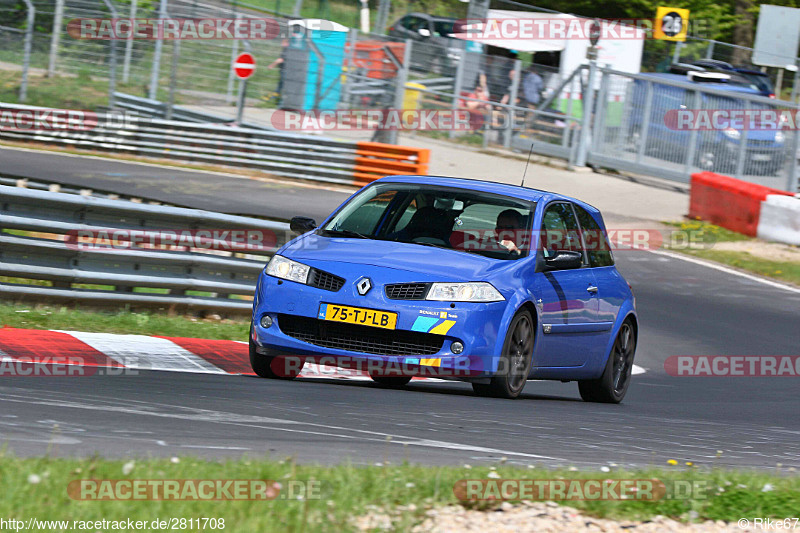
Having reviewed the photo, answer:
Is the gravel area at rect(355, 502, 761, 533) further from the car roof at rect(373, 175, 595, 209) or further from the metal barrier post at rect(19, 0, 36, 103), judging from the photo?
the metal barrier post at rect(19, 0, 36, 103)

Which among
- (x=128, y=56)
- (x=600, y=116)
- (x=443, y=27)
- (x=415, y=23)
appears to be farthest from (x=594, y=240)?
(x=415, y=23)

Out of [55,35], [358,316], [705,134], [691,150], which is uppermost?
[55,35]

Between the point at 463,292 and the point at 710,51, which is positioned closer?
the point at 463,292

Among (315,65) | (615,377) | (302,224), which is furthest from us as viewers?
(315,65)

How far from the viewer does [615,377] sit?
9617mm

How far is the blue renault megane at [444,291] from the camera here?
24.5ft

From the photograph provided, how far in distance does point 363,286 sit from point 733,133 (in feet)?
61.7

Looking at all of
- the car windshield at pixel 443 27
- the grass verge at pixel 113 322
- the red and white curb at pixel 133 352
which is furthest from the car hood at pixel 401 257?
the car windshield at pixel 443 27

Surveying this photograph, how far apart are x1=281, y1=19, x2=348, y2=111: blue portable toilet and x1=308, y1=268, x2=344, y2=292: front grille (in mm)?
19275

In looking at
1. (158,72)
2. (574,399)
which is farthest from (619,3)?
(574,399)

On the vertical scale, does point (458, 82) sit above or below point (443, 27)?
below

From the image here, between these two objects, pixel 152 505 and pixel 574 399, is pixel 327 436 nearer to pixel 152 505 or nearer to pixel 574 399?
pixel 152 505

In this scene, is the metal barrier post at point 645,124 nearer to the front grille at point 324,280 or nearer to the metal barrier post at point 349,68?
the metal barrier post at point 349,68

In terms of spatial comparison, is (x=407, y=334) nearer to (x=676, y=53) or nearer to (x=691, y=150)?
(x=691, y=150)
